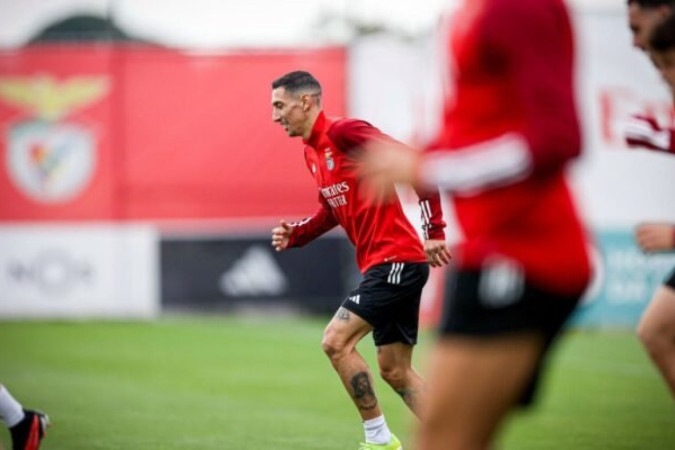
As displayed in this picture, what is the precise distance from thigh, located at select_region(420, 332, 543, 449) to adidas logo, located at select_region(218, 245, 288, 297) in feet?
61.3

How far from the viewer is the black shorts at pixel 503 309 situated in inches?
162

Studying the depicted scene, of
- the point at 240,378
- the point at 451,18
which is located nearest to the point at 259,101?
the point at 240,378

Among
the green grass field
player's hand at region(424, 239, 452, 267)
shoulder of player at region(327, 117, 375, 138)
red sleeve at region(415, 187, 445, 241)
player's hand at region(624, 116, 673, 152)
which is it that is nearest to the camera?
player's hand at region(624, 116, 673, 152)

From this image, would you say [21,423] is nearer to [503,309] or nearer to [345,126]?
[345,126]

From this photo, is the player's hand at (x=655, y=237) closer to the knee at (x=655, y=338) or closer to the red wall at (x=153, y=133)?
the knee at (x=655, y=338)

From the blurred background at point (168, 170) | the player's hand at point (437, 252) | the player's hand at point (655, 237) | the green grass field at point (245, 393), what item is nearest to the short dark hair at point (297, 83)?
the player's hand at point (437, 252)

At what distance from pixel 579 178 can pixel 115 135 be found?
847 cm

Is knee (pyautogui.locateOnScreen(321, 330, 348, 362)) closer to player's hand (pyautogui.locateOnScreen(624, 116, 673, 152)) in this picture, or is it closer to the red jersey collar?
the red jersey collar

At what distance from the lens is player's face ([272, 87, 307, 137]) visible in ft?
28.5

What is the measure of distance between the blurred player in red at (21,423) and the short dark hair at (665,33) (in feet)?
15.1

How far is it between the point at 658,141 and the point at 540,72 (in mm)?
2701

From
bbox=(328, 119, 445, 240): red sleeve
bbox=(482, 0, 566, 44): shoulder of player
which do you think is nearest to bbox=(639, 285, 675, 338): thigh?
bbox=(328, 119, 445, 240): red sleeve

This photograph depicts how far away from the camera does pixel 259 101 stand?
2331 centimetres

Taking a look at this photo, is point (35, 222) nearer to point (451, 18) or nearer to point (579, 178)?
point (579, 178)
